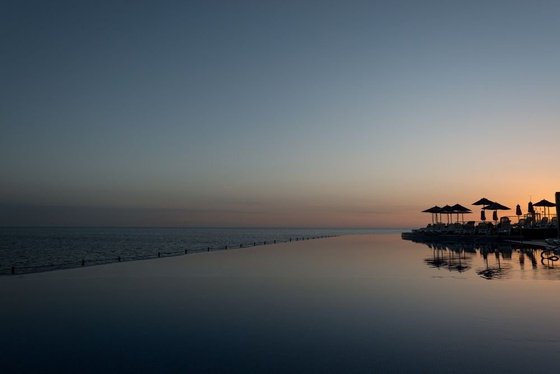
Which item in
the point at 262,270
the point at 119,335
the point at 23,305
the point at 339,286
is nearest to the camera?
the point at 119,335

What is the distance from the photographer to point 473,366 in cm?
Result: 539

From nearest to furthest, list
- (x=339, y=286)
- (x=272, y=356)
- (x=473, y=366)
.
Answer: (x=473, y=366) < (x=272, y=356) < (x=339, y=286)

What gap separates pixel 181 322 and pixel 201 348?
1.83 meters

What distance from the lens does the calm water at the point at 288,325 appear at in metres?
5.69

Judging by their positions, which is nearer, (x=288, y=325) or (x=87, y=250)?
(x=288, y=325)

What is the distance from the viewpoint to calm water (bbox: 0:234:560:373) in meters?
5.69

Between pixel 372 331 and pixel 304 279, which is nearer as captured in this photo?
pixel 372 331

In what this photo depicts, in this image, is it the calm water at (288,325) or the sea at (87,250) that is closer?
the calm water at (288,325)

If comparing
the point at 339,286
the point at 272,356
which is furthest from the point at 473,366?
the point at 339,286

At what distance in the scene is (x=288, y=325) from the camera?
773 cm

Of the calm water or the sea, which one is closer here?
the calm water

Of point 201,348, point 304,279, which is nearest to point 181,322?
point 201,348

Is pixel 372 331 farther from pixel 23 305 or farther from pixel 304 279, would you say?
pixel 23 305

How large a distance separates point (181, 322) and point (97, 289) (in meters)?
5.75
